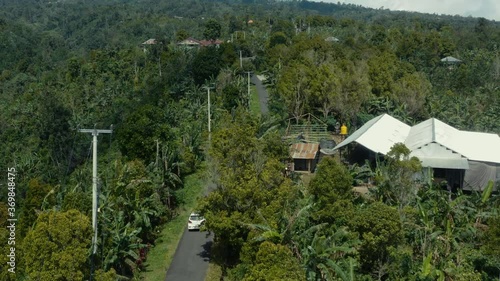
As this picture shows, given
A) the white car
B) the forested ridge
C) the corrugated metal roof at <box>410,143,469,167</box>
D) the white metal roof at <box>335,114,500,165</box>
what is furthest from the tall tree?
the corrugated metal roof at <box>410,143,469,167</box>

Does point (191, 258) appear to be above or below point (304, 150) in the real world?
below

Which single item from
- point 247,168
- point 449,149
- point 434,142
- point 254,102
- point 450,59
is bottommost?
point 254,102

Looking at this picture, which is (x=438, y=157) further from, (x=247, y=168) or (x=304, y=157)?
(x=247, y=168)

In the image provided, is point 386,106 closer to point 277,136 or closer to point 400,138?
point 400,138

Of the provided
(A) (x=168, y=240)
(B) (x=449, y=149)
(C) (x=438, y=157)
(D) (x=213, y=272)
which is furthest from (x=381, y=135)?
(D) (x=213, y=272)

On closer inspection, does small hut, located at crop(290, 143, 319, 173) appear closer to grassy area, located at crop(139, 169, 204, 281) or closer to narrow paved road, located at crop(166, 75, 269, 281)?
grassy area, located at crop(139, 169, 204, 281)

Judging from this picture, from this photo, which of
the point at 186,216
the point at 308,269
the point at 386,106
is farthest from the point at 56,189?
the point at 386,106
